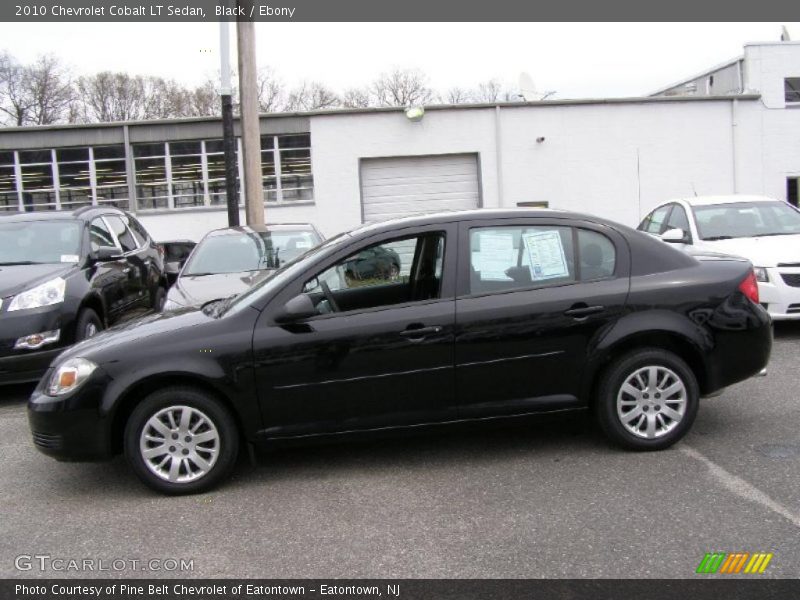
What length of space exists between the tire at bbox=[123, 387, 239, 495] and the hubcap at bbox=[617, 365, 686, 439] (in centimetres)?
236

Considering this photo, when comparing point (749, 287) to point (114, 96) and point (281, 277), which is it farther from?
point (114, 96)

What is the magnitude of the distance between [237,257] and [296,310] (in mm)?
3961

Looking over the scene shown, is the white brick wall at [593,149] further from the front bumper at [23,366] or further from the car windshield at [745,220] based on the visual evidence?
the front bumper at [23,366]

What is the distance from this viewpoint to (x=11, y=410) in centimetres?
651

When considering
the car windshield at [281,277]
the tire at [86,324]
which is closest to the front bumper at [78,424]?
the car windshield at [281,277]

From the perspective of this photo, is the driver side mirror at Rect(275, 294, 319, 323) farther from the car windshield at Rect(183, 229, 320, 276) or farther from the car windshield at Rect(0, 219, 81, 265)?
the car windshield at Rect(0, 219, 81, 265)

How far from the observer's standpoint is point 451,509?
3992mm

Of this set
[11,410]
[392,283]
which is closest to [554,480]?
[392,283]

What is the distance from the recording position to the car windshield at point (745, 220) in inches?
337

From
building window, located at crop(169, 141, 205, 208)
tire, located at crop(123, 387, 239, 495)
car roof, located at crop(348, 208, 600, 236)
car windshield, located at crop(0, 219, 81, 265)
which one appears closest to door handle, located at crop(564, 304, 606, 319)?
car roof, located at crop(348, 208, 600, 236)

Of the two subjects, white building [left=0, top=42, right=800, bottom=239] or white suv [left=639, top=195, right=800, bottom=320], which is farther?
white building [left=0, top=42, right=800, bottom=239]

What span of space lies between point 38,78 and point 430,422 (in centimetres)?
4827

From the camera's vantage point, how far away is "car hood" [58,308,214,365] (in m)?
4.38

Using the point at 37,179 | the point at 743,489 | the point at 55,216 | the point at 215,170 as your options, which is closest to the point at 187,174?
the point at 215,170
